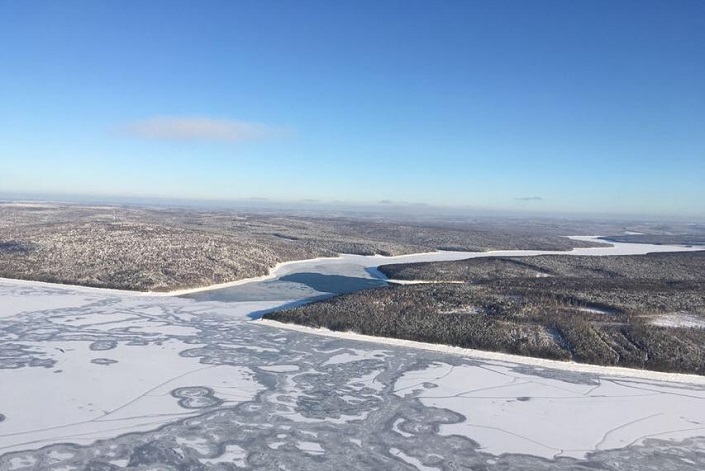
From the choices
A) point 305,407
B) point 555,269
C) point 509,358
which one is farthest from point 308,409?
point 555,269

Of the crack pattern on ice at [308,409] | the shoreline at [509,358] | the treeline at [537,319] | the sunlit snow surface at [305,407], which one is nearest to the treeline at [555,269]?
the treeline at [537,319]

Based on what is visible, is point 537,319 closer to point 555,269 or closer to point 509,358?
point 509,358

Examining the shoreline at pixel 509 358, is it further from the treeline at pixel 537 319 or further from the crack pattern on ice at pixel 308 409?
the crack pattern on ice at pixel 308 409

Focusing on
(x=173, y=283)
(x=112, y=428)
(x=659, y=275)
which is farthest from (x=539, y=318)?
(x=659, y=275)

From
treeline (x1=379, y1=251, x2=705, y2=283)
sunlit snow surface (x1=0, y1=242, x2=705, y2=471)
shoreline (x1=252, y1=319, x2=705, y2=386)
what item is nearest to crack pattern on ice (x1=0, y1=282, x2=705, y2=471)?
sunlit snow surface (x1=0, y1=242, x2=705, y2=471)

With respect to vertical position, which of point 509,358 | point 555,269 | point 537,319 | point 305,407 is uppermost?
point 537,319
